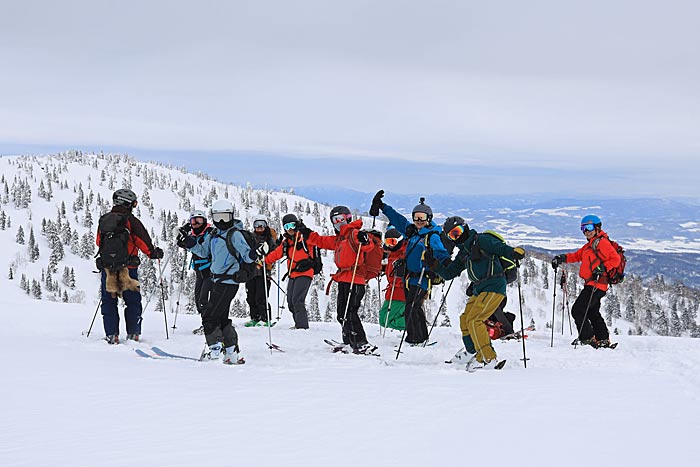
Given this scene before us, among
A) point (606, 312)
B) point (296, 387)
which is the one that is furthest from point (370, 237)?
point (606, 312)

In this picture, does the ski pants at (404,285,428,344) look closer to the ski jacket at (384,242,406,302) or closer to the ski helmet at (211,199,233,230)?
the ski jacket at (384,242,406,302)

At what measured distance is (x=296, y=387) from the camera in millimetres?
5707

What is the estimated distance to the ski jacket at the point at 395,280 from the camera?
10508mm

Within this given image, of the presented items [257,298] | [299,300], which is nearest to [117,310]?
[257,298]

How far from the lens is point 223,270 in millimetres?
7422

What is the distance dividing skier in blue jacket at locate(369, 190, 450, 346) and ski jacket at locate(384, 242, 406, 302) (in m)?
0.82

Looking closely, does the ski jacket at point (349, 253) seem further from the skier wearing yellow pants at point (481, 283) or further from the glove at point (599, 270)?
the glove at point (599, 270)

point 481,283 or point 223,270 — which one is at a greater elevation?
point 223,270

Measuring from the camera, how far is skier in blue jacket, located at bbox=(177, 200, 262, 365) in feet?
24.3

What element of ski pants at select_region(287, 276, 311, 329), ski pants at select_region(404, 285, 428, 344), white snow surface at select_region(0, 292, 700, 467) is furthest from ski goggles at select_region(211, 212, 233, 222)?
ski pants at select_region(287, 276, 311, 329)

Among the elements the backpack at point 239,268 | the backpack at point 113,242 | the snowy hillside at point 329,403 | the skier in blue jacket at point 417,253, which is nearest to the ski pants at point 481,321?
the snowy hillside at point 329,403

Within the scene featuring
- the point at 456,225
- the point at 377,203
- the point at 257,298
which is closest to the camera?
the point at 456,225

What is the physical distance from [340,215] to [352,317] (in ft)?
5.91

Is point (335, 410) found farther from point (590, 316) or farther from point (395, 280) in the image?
point (590, 316)
